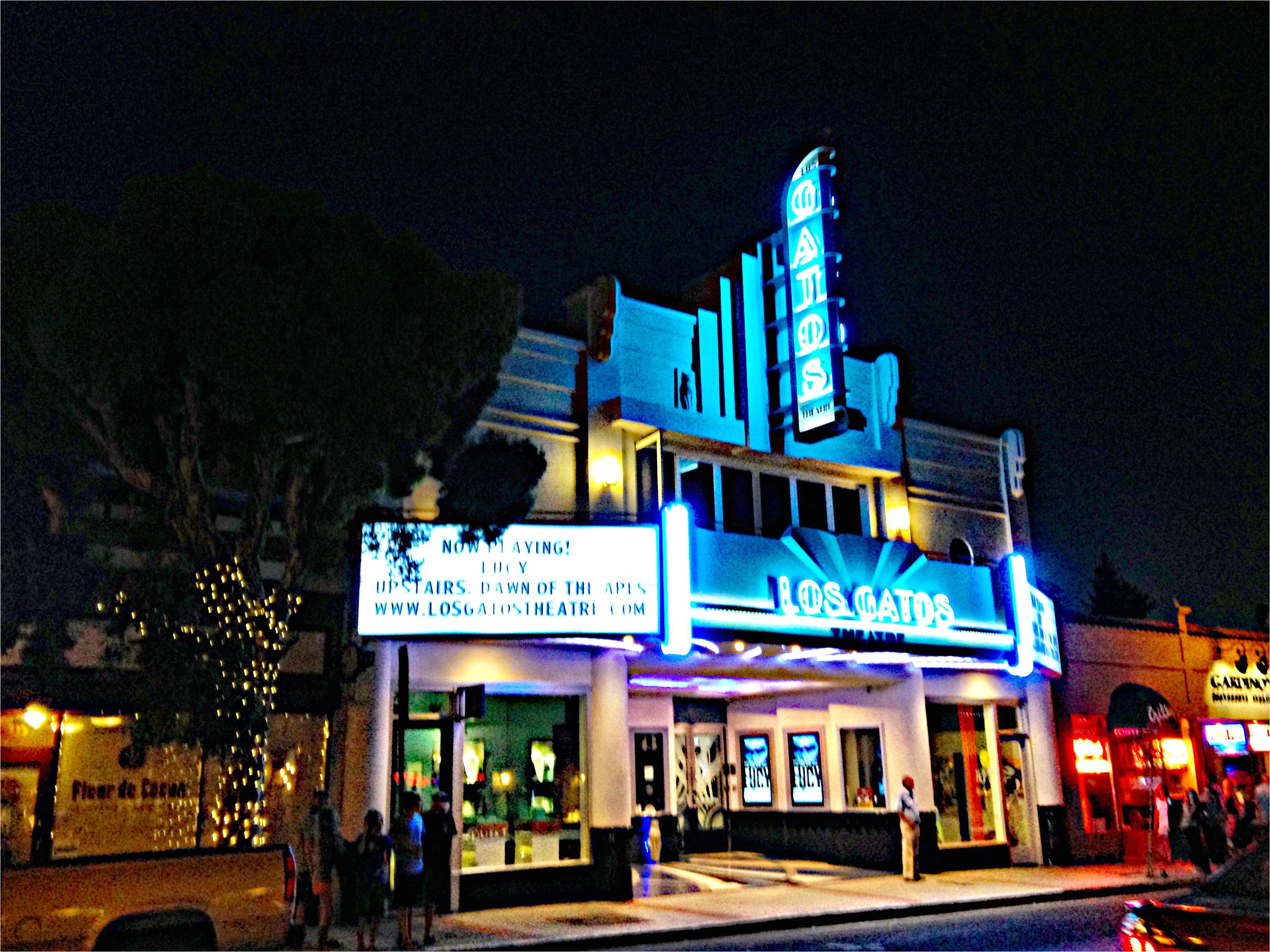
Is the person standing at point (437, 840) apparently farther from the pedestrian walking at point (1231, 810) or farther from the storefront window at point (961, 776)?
the pedestrian walking at point (1231, 810)

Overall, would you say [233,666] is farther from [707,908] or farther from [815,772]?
[815,772]

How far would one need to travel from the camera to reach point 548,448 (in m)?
18.0

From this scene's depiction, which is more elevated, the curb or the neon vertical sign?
the neon vertical sign

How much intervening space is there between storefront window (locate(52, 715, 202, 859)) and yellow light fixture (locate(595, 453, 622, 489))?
24.4 ft

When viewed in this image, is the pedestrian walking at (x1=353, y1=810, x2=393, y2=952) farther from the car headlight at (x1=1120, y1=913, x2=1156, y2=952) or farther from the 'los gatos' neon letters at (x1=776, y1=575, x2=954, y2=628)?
the car headlight at (x1=1120, y1=913, x2=1156, y2=952)

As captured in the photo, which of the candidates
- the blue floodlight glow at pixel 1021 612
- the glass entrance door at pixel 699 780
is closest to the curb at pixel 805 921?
the blue floodlight glow at pixel 1021 612

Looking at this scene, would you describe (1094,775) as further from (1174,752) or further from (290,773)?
(290,773)

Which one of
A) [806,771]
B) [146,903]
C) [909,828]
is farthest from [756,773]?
[146,903]

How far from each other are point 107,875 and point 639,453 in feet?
36.2

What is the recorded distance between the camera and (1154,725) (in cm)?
2406

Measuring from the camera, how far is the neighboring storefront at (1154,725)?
77.0ft

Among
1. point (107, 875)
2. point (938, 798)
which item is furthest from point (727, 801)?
point (107, 875)

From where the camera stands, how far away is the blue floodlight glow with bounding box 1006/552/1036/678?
20906mm

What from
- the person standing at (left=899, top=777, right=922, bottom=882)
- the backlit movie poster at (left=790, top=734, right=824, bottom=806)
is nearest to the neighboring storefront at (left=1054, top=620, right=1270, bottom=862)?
the person standing at (left=899, top=777, right=922, bottom=882)
